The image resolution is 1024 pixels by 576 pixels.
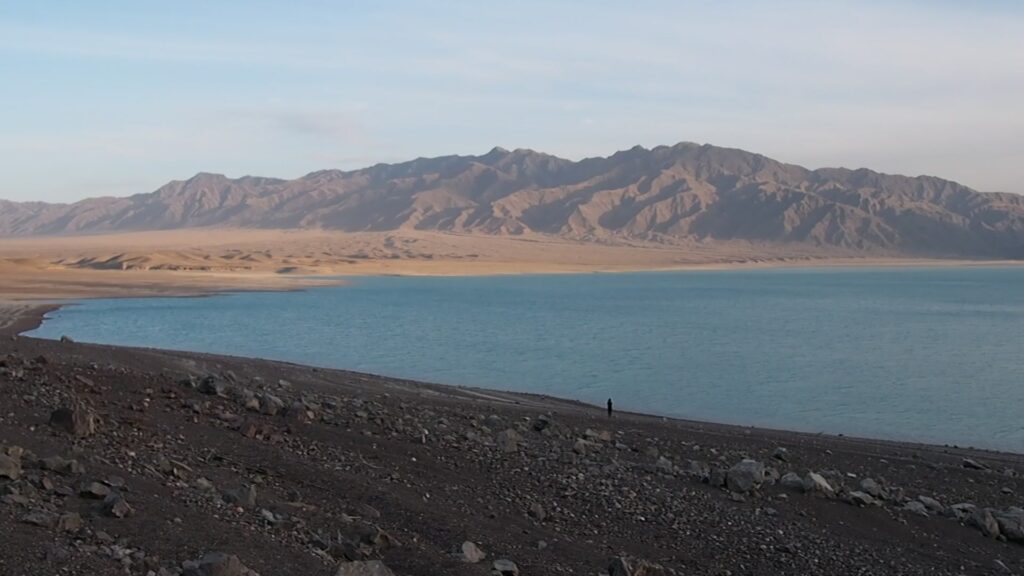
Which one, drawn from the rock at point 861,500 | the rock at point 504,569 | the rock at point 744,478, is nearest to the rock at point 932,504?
the rock at point 861,500

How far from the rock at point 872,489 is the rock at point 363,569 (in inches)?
253

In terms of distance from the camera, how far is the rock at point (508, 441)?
38.1ft

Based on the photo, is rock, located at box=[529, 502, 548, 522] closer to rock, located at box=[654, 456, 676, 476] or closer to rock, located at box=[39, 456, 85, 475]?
rock, located at box=[654, 456, 676, 476]

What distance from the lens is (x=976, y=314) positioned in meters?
55.0

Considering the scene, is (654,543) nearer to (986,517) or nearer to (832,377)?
(986,517)

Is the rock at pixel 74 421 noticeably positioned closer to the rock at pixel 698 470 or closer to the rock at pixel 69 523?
the rock at pixel 69 523

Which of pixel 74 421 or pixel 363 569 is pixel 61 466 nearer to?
pixel 74 421

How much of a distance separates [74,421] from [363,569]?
3785mm

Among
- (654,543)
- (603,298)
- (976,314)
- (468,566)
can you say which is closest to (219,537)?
(468,566)

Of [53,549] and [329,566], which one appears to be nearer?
[53,549]

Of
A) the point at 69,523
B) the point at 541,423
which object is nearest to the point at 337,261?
the point at 541,423

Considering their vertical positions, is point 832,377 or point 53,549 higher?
point 53,549

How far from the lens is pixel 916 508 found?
35.4ft

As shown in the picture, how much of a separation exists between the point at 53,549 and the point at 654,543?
15.7ft
